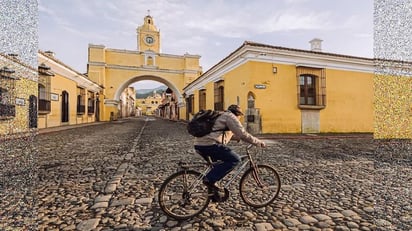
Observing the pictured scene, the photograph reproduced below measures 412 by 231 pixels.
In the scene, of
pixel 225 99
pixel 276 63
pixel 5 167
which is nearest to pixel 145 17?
pixel 225 99

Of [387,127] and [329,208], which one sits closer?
[329,208]

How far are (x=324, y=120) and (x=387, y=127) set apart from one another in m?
8.24

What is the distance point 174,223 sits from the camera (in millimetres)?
2566

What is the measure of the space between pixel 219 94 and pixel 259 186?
40.7 ft

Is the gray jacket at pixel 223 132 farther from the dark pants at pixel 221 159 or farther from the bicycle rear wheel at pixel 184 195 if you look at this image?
the bicycle rear wheel at pixel 184 195

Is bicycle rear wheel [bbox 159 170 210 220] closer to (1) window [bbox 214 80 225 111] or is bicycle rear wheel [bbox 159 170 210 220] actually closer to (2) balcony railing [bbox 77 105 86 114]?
(1) window [bbox 214 80 225 111]

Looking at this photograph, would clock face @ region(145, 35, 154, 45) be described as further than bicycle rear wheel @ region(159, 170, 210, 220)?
Yes

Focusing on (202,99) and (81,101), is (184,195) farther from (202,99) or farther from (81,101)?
(81,101)

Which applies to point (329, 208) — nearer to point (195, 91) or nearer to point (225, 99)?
point (225, 99)

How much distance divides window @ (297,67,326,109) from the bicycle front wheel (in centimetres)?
999

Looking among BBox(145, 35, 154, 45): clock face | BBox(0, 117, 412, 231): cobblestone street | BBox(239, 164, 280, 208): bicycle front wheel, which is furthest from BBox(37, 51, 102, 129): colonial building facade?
BBox(145, 35, 154, 45): clock face

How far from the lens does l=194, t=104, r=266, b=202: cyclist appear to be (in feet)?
8.91

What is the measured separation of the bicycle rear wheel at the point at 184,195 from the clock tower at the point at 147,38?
35850 millimetres

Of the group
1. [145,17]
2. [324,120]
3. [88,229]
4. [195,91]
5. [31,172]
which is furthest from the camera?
[145,17]
